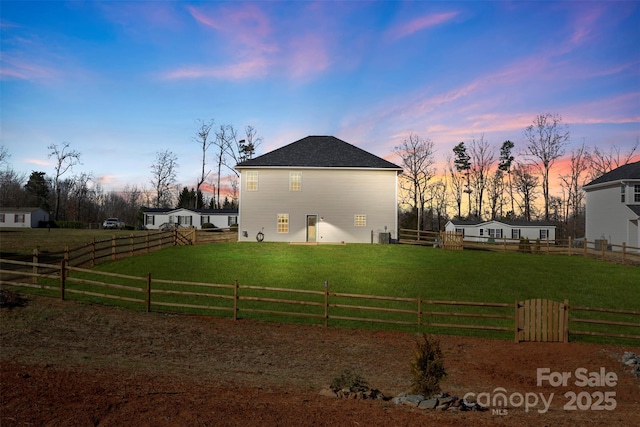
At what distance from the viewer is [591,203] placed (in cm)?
4609

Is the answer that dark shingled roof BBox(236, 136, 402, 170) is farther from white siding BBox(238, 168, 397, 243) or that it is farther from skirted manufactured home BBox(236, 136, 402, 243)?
white siding BBox(238, 168, 397, 243)

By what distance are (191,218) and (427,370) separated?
2355 inches

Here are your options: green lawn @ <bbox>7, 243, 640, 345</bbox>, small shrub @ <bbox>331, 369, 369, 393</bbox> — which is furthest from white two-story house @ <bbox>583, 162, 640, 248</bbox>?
small shrub @ <bbox>331, 369, 369, 393</bbox>

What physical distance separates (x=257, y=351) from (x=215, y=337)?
2.00 meters

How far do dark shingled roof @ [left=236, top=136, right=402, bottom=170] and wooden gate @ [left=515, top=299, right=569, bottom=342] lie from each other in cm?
2286

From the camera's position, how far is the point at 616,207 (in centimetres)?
4072

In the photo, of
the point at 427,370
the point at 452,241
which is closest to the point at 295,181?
the point at 452,241

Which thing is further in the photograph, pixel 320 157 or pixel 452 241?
pixel 320 157

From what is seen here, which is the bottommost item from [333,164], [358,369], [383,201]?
[358,369]

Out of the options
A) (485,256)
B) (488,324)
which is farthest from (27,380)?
(485,256)

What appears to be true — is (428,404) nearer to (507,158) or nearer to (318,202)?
(318,202)

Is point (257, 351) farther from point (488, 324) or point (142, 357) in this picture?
point (488, 324)

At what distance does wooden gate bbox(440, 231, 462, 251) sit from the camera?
3503 cm

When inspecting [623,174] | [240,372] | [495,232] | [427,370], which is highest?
[623,174]
